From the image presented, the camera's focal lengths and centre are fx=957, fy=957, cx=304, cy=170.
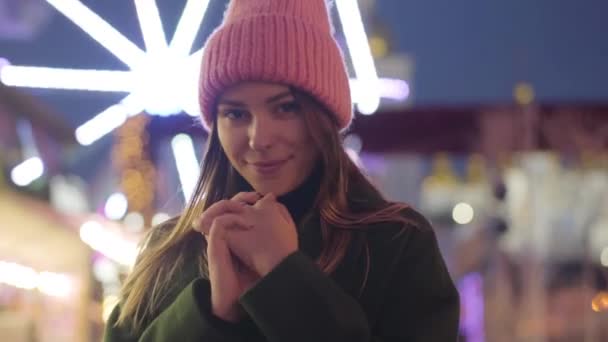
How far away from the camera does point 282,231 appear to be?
0.95m

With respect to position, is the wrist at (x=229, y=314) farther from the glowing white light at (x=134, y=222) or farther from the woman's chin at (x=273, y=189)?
the glowing white light at (x=134, y=222)

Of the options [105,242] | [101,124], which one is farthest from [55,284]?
[101,124]

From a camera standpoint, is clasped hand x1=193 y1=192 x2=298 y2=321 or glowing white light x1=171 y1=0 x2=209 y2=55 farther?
glowing white light x1=171 y1=0 x2=209 y2=55

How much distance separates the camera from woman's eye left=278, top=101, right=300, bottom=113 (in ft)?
3.54

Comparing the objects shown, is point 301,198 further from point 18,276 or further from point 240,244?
point 18,276

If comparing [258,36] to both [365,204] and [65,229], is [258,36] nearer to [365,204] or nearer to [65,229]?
[365,204]

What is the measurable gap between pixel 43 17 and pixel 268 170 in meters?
9.57

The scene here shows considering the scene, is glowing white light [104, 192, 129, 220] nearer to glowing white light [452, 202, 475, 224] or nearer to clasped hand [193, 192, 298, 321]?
clasped hand [193, 192, 298, 321]

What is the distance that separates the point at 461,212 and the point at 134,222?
556 inches

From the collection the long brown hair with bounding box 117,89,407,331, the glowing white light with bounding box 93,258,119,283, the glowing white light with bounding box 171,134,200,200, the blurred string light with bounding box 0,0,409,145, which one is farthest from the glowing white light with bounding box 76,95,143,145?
the glowing white light with bounding box 93,258,119,283

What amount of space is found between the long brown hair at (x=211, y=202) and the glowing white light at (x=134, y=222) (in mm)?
4387

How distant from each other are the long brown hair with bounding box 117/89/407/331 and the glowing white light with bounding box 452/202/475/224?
17.8 metres

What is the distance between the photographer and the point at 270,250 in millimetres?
940

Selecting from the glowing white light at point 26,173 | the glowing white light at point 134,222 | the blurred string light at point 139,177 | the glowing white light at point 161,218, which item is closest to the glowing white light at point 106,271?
the glowing white light at point 134,222
